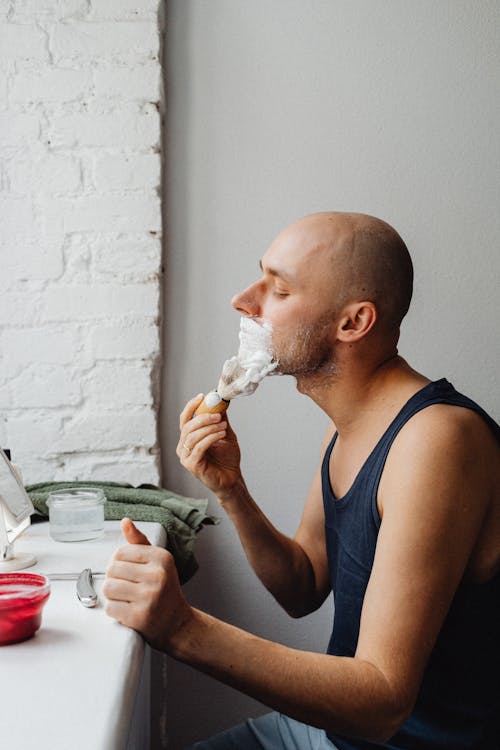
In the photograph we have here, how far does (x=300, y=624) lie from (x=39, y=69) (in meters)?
1.51

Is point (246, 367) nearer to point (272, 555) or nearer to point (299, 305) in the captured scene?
point (299, 305)

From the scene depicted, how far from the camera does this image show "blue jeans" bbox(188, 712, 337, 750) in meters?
1.17

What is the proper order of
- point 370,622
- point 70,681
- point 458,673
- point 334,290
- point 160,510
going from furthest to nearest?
point 160,510, point 334,290, point 458,673, point 370,622, point 70,681

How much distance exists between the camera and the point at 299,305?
1189 millimetres

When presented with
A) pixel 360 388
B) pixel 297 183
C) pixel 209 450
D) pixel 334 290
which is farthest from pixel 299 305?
pixel 297 183

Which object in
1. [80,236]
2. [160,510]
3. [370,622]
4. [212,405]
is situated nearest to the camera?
[370,622]

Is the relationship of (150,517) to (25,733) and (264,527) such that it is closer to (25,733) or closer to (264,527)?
(264,527)

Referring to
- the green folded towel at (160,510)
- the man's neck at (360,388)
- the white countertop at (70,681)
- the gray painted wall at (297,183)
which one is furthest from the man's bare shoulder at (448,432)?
the gray painted wall at (297,183)

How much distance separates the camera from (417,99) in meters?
1.78

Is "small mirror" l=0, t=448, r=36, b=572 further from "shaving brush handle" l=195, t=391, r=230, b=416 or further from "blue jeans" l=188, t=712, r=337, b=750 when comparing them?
"blue jeans" l=188, t=712, r=337, b=750

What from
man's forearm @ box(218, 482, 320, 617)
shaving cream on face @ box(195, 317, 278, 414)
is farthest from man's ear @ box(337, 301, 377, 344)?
man's forearm @ box(218, 482, 320, 617)

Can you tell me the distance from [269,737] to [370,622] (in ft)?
1.56

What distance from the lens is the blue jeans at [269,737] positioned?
3.82ft

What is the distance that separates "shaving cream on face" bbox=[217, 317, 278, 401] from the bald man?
2cm
